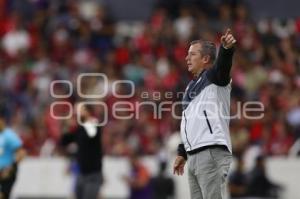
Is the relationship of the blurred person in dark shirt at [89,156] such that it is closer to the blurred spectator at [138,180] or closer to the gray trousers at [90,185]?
the gray trousers at [90,185]

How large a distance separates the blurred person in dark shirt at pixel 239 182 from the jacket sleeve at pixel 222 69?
28.8 feet

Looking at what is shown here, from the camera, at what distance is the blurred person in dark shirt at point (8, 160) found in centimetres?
1423

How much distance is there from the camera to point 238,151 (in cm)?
1906

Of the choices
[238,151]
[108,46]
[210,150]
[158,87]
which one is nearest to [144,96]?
[158,87]

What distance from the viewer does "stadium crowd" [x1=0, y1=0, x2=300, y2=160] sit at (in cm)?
2000

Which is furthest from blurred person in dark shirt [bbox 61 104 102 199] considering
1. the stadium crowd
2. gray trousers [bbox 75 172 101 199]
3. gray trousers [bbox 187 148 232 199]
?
gray trousers [bbox 187 148 232 199]

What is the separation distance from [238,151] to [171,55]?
436 cm

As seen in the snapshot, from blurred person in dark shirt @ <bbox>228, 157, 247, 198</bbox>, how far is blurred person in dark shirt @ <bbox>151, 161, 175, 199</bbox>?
1218mm

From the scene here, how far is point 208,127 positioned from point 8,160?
5.22m

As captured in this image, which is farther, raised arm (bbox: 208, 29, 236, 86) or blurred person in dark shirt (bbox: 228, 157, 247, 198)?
blurred person in dark shirt (bbox: 228, 157, 247, 198)

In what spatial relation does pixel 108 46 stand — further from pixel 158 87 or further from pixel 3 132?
pixel 3 132

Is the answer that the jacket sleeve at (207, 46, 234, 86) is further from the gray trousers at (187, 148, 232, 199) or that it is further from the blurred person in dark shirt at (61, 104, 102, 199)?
the blurred person in dark shirt at (61, 104, 102, 199)

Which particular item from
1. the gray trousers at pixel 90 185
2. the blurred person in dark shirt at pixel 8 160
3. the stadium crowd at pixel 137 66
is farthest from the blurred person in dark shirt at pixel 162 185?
the blurred person in dark shirt at pixel 8 160

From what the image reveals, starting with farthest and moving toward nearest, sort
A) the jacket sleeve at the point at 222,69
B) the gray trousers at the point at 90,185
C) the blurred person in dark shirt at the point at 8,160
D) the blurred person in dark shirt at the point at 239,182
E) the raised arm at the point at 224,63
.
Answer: the blurred person in dark shirt at the point at 239,182
the gray trousers at the point at 90,185
the blurred person in dark shirt at the point at 8,160
the jacket sleeve at the point at 222,69
the raised arm at the point at 224,63
